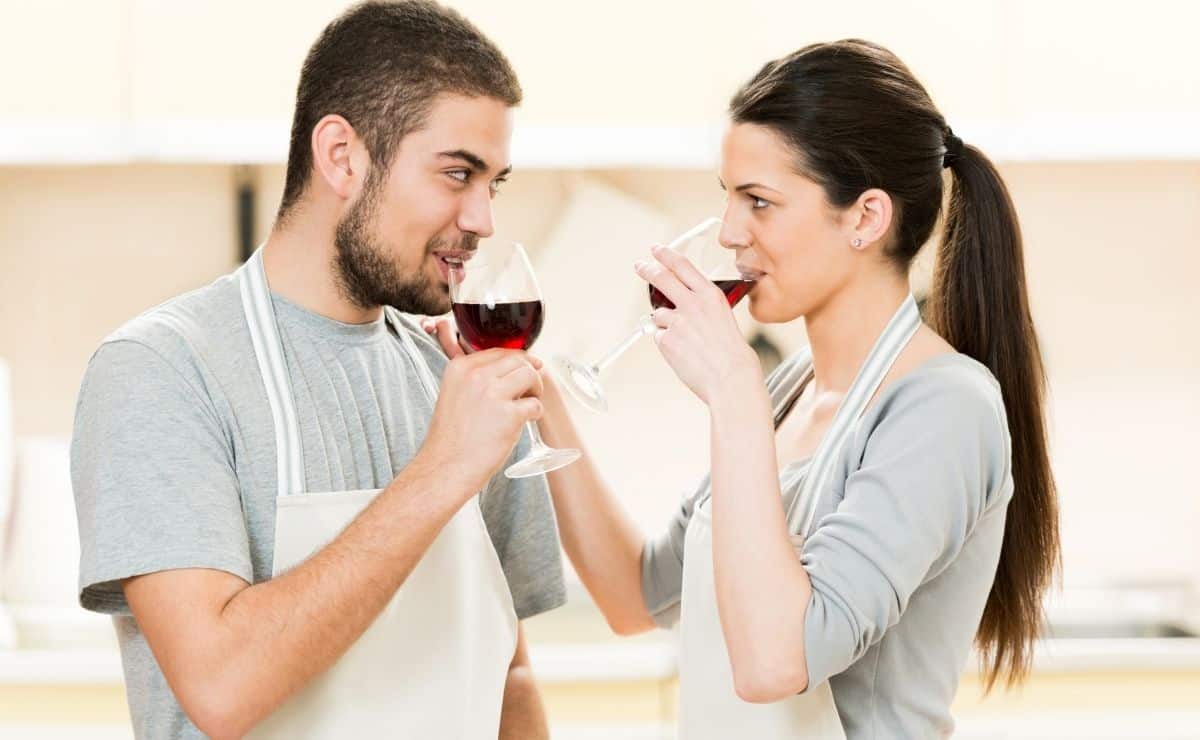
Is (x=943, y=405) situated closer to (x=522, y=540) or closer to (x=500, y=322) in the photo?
(x=500, y=322)

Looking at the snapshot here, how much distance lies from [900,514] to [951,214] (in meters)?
0.48

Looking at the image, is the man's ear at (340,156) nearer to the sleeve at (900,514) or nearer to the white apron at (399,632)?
the white apron at (399,632)

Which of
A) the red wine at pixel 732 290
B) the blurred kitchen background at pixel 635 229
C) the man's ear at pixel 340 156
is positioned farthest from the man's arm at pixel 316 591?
the blurred kitchen background at pixel 635 229

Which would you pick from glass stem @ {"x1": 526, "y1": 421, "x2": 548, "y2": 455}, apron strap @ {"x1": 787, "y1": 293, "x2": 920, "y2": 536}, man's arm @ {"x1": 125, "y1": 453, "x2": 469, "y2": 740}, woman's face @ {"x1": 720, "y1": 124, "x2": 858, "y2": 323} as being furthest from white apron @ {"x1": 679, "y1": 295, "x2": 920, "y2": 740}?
man's arm @ {"x1": 125, "y1": 453, "x2": 469, "y2": 740}

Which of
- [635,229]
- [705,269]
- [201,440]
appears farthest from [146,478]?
[635,229]

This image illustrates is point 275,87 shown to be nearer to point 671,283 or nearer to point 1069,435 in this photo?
point 671,283

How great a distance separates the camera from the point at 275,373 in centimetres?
150

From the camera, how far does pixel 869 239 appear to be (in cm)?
160

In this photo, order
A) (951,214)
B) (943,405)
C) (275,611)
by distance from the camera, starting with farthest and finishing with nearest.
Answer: (951,214)
(943,405)
(275,611)

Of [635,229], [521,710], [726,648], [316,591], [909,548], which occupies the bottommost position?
[521,710]

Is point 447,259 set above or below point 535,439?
above

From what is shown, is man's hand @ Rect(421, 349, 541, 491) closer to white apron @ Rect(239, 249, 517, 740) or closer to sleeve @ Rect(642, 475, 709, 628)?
white apron @ Rect(239, 249, 517, 740)

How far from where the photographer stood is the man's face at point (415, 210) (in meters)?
1.60

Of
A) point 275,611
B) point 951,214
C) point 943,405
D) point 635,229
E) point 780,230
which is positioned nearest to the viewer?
point 275,611
